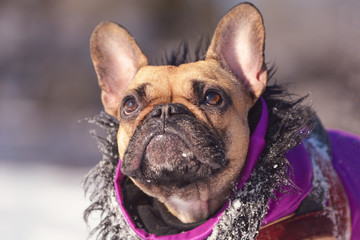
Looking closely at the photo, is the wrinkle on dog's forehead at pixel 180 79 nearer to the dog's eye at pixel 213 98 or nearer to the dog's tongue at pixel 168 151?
the dog's eye at pixel 213 98

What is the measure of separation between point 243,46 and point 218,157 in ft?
2.09

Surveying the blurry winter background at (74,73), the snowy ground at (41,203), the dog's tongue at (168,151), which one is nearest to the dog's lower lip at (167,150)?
the dog's tongue at (168,151)

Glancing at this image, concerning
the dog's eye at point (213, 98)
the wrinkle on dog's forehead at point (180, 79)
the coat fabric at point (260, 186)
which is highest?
the wrinkle on dog's forehead at point (180, 79)

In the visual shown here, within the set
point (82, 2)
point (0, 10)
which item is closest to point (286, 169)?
point (82, 2)

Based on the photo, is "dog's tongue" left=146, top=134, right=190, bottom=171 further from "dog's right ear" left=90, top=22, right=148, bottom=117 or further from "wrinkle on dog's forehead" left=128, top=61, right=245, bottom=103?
"dog's right ear" left=90, top=22, right=148, bottom=117

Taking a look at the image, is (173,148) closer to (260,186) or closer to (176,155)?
(176,155)

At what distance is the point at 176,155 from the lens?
1651mm

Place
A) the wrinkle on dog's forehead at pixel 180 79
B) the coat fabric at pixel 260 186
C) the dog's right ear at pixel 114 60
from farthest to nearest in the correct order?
the dog's right ear at pixel 114 60 < the wrinkle on dog's forehead at pixel 180 79 < the coat fabric at pixel 260 186

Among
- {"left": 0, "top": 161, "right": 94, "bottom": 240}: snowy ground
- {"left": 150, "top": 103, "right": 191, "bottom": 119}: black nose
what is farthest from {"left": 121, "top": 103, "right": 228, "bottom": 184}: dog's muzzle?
{"left": 0, "top": 161, "right": 94, "bottom": 240}: snowy ground

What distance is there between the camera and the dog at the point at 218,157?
5.53ft

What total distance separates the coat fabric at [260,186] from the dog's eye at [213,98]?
209 millimetres

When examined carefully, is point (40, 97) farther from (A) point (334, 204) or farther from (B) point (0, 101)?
(A) point (334, 204)

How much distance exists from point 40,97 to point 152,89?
26.2ft

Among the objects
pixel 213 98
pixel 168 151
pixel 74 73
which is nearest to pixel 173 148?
pixel 168 151
